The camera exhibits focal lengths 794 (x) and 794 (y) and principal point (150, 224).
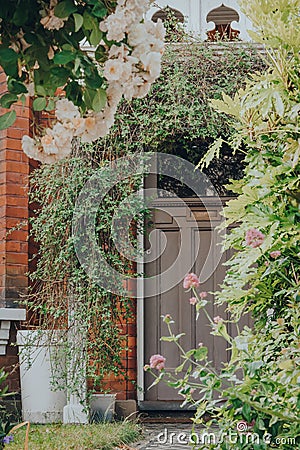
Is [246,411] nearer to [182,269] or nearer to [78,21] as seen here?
[78,21]

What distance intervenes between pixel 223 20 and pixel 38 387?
3555mm

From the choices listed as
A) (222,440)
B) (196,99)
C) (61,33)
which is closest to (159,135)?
(196,99)

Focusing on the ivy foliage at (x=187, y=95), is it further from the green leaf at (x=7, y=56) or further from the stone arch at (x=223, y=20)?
the green leaf at (x=7, y=56)

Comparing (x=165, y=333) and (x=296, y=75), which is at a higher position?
(x=296, y=75)

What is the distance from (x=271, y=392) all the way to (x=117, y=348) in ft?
10.6

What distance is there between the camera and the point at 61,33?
183 cm

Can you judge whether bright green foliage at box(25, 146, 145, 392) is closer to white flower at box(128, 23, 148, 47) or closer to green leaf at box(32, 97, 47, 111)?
green leaf at box(32, 97, 47, 111)

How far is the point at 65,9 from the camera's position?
1.72 m

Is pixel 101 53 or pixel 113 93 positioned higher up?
pixel 101 53

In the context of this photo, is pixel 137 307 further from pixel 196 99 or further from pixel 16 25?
pixel 16 25

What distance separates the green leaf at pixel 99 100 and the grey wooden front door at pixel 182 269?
5621 millimetres

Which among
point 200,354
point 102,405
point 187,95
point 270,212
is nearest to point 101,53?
point 200,354

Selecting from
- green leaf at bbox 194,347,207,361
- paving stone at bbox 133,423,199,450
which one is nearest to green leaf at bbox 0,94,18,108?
green leaf at bbox 194,347,207,361

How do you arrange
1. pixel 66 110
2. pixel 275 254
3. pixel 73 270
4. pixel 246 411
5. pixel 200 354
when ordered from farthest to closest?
1. pixel 73 270
2. pixel 275 254
3. pixel 200 354
4. pixel 246 411
5. pixel 66 110
